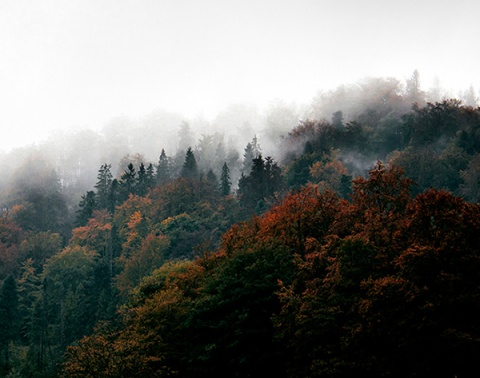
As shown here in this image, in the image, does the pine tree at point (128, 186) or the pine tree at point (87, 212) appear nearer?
the pine tree at point (87, 212)

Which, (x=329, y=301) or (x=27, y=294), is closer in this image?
(x=329, y=301)

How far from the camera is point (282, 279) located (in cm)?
3906

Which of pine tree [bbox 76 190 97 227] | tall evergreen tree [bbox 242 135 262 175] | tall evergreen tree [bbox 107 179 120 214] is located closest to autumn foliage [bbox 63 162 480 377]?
tall evergreen tree [bbox 107 179 120 214]

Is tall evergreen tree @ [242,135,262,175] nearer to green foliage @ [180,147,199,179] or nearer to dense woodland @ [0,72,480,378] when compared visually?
green foliage @ [180,147,199,179]

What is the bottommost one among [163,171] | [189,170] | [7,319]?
[7,319]

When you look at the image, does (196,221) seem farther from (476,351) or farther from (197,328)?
(476,351)

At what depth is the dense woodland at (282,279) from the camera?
95.1 feet

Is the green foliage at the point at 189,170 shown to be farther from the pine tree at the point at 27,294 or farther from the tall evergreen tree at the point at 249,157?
the pine tree at the point at 27,294

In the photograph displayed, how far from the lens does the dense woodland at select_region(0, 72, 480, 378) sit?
29000 millimetres

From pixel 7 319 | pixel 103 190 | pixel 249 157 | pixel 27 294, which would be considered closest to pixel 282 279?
pixel 7 319

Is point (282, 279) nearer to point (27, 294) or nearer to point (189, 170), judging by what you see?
point (27, 294)

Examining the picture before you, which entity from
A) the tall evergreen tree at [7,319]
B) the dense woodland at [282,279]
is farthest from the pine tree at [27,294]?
the tall evergreen tree at [7,319]

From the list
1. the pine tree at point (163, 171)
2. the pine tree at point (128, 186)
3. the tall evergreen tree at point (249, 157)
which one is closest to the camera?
the pine tree at point (128, 186)

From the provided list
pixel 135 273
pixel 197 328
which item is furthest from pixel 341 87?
pixel 197 328
